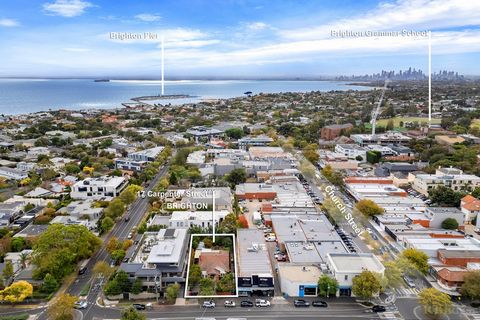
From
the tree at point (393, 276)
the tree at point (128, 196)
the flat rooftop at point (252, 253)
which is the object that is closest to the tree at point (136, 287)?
the flat rooftop at point (252, 253)

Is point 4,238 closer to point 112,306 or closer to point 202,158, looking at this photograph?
point 112,306

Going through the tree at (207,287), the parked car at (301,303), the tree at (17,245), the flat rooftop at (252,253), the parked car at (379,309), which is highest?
the tree at (17,245)

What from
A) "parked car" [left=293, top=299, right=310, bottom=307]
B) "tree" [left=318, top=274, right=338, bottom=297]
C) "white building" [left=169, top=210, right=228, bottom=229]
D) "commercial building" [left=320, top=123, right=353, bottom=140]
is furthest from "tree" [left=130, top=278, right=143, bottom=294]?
"commercial building" [left=320, top=123, right=353, bottom=140]

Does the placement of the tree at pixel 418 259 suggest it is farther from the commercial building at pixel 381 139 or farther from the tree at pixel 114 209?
the commercial building at pixel 381 139

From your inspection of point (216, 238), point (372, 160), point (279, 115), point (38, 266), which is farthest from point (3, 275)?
point (279, 115)

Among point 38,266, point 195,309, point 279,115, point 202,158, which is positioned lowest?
point 195,309

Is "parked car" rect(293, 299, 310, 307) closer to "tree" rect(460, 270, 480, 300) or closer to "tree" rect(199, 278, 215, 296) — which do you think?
"tree" rect(199, 278, 215, 296)

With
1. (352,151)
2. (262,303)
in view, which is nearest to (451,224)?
(262,303)
